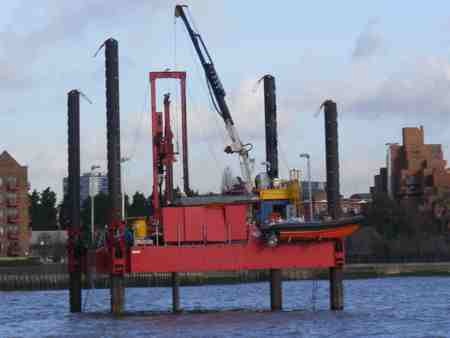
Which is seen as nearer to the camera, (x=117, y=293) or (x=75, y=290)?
(x=117, y=293)

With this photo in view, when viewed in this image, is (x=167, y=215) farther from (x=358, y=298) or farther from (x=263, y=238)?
(x=358, y=298)

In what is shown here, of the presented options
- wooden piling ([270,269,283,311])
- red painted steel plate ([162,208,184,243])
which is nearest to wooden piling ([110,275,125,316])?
red painted steel plate ([162,208,184,243])

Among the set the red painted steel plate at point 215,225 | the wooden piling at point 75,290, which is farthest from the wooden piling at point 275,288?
the wooden piling at point 75,290

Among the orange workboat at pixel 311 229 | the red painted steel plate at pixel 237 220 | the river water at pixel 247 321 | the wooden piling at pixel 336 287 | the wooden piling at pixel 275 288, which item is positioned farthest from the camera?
the wooden piling at pixel 275 288

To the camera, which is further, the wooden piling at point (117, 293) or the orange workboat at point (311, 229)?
the wooden piling at point (117, 293)

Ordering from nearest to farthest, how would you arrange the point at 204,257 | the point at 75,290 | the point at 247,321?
the point at 247,321, the point at 204,257, the point at 75,290

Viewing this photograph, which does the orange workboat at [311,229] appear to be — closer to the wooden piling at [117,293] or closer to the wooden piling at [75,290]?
the wooden piling at [117,293]

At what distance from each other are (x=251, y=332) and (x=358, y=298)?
36093 millimetres

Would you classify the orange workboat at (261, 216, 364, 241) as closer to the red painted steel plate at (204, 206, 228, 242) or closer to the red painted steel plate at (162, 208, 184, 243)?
the red painted steel plate at (204, 206, 228, 242)

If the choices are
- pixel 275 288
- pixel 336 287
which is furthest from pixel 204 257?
pixel 336 287

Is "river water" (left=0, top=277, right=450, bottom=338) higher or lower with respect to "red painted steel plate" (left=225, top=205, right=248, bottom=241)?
lower

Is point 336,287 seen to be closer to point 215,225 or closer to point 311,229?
point 311,229

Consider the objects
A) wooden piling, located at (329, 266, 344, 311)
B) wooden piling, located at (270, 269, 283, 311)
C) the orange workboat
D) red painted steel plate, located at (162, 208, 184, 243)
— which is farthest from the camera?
wooden piling, located at (270, 269, 283, 311)

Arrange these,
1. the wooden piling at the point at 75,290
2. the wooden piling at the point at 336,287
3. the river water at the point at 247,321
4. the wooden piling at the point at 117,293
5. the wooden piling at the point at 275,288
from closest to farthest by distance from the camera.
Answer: the river water at the point at 247,321
the wooden piling at the point at 117,293
the wooden piling at the point at 336,287
the wooden piling at the point at 275,288
the wooden piling at the point at 75,290
